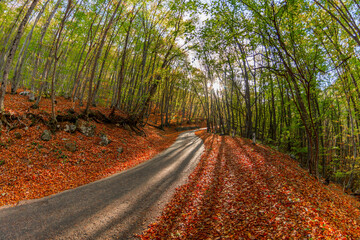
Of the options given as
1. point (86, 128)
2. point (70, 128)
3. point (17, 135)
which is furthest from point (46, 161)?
point (86, 128)

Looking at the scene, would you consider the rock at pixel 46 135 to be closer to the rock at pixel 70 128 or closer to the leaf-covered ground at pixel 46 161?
the leaf-covered ground at pixel 46 161

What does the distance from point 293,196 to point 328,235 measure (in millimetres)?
1655

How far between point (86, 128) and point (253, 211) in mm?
11015

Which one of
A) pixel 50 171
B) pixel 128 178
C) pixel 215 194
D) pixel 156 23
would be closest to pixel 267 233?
pixel 215 194

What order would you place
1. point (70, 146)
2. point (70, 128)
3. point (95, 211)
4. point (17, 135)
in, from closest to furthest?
point (95, 211)
point (17, 135)
point (70, 146)
point (70, 128)

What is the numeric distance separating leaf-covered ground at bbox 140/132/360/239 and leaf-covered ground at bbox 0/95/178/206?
4599 millimetres

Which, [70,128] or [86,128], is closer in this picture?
[70,128]

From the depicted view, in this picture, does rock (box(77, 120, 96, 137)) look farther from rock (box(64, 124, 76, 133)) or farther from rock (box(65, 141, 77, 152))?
rock (box(65, 141, 77, 152))

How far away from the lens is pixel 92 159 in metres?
8.52

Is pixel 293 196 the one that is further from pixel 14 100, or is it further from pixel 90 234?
pixel 14 100

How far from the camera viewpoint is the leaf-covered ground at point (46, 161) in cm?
555

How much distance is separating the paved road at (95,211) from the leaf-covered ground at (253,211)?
24.1 inches

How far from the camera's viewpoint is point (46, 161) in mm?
6883

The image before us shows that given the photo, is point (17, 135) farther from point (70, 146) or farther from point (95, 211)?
point (95, 211)
